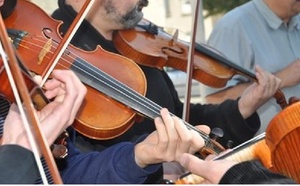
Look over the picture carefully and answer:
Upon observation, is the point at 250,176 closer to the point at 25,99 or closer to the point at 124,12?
the point at 25,99

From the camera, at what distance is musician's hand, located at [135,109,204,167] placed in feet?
4.73

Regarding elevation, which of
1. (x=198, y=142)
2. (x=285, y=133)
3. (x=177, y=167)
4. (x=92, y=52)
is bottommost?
(x=177, y=167)

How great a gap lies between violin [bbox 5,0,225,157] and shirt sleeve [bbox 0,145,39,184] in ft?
A: 1.38

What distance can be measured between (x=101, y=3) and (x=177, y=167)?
0.51 metres

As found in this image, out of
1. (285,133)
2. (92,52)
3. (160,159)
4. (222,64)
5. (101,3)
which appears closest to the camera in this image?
(285,133)

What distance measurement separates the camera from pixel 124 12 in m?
2.00

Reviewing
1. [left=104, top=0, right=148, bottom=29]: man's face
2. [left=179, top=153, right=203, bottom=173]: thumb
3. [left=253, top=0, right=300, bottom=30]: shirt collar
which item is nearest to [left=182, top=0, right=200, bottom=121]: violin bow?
[left=104, top=0, right=148, bottom=29]: man's face

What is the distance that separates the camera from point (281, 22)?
2643 mm

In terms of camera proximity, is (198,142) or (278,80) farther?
(278,80)

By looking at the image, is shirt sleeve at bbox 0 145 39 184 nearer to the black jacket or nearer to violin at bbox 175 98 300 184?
violin at bbox 175 98 300 184

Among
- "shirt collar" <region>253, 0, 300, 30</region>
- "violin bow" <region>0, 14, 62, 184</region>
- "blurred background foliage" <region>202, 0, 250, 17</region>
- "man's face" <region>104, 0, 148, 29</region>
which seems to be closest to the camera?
"violin bow" <region>0, 14, 62, 184</region>

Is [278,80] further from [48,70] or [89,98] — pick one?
[48,70]

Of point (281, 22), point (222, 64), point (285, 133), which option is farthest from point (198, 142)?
point (281, 22)

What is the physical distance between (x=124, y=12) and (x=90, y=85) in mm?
402
